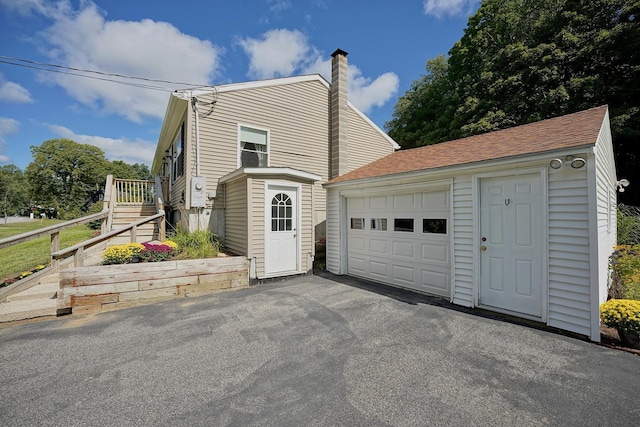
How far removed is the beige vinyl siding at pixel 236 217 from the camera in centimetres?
655

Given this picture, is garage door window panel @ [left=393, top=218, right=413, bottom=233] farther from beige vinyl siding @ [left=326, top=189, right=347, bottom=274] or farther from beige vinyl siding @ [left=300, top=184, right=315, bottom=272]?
beige vinyl siding @ [left=300, top=184, right=315, bottom=272]

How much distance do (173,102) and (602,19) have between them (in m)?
17.8

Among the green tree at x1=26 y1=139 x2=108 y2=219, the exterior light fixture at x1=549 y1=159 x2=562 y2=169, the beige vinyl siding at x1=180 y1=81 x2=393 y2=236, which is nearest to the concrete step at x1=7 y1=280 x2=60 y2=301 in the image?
the beige vinyl siding at x1=180 y1=81 x2=393 y2=236

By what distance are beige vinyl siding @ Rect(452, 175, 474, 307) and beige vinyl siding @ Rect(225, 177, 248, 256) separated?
456 cm

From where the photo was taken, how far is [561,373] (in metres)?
2.82

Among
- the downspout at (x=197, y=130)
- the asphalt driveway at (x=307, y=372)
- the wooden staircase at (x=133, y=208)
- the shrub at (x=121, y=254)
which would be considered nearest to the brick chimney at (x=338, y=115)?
the downspout at (x=197, y=130)

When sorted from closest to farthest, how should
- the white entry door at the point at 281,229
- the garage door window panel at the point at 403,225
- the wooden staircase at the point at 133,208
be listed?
1. the garage door window panel at the point at 403,225
2. the white entry door at the point at 281,229
3. the wooden staircase at the point at 133,208

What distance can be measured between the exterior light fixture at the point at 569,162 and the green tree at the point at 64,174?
4269 cm

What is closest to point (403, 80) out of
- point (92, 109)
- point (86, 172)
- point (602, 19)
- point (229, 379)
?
point (602, 19)

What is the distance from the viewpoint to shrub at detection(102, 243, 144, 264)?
5.31 meters

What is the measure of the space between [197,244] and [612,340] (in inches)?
301

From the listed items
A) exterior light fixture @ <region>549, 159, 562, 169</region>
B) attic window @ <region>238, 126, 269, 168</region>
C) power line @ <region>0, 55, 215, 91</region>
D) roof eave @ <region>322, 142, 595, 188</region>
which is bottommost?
exterior light fixture @ <region>549, 159, 562, 169</region>

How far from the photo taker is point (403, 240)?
19.9 ft

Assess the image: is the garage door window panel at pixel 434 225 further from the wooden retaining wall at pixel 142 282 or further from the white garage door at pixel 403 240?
the wooden retaining wall at pixel 142 282
